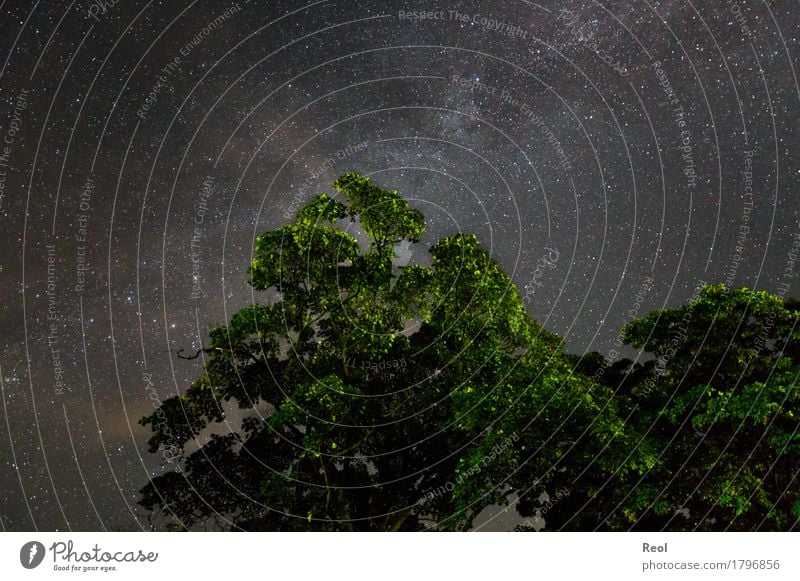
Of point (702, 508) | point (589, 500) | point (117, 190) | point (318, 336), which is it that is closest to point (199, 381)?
point (318, 336)

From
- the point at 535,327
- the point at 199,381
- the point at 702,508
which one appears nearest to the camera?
the point at 702,508

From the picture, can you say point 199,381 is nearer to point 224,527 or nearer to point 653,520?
point 224,527

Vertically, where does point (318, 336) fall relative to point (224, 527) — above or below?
above

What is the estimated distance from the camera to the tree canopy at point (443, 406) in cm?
1642

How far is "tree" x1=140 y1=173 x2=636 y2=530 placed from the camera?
16.6m

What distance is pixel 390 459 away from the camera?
802 inches

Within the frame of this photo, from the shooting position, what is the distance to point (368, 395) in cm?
1722

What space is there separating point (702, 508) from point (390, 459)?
916cm
